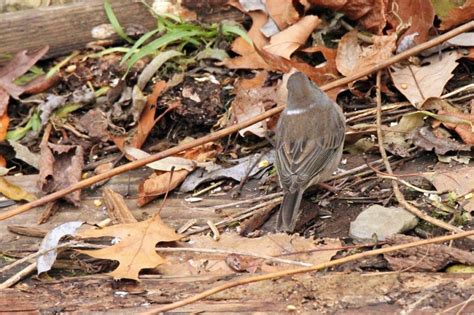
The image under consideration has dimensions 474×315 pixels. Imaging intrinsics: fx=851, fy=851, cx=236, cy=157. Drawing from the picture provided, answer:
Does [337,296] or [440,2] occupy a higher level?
[440,2]

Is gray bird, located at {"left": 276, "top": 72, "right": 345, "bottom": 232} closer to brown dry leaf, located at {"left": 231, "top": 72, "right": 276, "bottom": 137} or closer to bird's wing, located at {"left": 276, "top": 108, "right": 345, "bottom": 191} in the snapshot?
bird's wing, located at {"left": 276, "top": 108, "right": 345, "bottom": 191}

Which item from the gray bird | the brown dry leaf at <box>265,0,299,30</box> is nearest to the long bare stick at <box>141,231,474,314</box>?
the gray bird

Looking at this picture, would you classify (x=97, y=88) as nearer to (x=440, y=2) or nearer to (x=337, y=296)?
(x=440, y=2)

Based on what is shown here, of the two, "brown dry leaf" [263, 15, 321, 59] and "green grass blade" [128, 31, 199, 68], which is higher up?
"brown dry leaf" [263, 15, 321, 59]

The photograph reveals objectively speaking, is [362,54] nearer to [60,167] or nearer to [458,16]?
[458,16]

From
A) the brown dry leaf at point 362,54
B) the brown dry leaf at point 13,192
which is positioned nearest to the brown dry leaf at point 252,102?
the brown dry leaf at point 362,54

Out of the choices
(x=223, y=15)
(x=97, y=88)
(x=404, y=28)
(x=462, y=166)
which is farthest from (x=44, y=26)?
(x=462, y=166)

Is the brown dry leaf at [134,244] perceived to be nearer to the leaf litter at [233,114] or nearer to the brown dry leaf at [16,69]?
the leaf litter at [233,114]
